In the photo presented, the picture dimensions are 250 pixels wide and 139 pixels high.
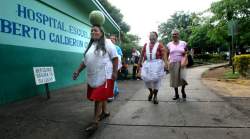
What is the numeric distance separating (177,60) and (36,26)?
406 cm

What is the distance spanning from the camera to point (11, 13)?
7719 mm

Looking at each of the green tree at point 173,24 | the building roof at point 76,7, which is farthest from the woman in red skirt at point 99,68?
the green tree at point 173,24

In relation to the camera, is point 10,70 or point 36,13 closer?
point 10,70

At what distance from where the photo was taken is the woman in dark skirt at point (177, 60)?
7.94 metres

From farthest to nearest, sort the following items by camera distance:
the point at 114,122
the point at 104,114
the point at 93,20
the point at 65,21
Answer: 1. the point at 65,21
2. the point at 104,114
3. the point at 114,122
4. the point at 93,20

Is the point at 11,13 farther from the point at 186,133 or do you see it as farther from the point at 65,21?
the point at 186,133

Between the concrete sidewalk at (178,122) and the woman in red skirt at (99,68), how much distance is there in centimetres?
53

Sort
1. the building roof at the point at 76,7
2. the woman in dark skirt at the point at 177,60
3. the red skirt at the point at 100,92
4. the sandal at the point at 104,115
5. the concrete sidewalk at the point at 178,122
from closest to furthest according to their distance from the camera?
the concrete sidewalk at the point at 178,122 → the red skirt at the point at 100,92 → the sandal at the point at 104,115 → the woman in dark skirt at the point at 177,60 → the building roof at the point at 76,7

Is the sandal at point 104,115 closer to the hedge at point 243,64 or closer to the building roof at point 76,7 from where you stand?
the building roof at point 76,7

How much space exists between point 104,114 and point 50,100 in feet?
8.71

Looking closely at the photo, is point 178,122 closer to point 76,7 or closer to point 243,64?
point 76,7

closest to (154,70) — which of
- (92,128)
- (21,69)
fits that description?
(92,128)

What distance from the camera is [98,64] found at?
16.5ft

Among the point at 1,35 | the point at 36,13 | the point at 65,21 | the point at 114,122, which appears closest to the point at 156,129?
the point at 114,122
